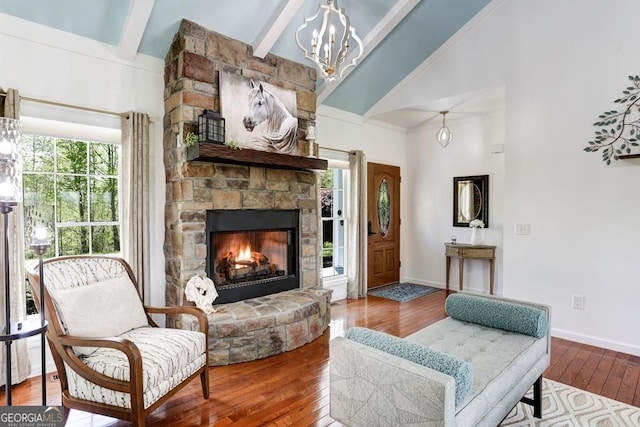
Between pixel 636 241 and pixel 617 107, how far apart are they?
4.09ft

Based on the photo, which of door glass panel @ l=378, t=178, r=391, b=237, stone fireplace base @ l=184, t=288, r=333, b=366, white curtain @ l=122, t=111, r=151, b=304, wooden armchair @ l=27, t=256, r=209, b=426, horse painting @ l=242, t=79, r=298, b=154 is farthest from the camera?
door glass panel @ l=378, t=178, r=391, b=237

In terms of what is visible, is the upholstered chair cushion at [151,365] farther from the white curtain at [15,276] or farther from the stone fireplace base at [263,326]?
the white curtain at [15,276]

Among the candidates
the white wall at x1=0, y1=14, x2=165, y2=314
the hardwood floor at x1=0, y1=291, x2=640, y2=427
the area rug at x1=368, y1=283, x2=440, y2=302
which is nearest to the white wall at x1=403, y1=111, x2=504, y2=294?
the area rug at x1=368, y1=283, x2=440, y2=302

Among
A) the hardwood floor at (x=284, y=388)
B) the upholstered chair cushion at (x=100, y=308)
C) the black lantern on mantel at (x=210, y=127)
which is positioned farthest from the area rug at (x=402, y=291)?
the upholstered chair cushion at (x=100, y=308)

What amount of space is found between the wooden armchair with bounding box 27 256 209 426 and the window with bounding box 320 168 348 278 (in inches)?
116

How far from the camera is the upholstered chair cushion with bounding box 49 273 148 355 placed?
86.4 inches

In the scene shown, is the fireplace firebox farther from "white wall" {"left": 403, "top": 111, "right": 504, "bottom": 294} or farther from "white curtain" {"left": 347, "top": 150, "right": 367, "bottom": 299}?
"white wall" {"left": 403, "top": 111, "right": 504, "bottom": 294}

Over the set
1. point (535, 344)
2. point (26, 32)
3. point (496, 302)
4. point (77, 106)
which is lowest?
point (535, 344)

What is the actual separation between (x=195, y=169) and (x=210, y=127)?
1.33 ft

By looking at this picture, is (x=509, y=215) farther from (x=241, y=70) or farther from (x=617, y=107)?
(x=241, y=70)

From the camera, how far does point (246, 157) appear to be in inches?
130

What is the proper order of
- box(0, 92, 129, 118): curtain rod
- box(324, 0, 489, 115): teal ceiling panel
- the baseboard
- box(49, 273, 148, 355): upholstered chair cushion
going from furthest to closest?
box(324, 0, 489, 115): teal ceiling panel, the baseboard, box(0, 92, 129, 118): curtain rod, box(49, 273, 148, 355): upholstered chair cushion

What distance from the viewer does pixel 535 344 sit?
7.38 ft

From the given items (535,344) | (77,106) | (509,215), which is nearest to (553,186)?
(509,215)
